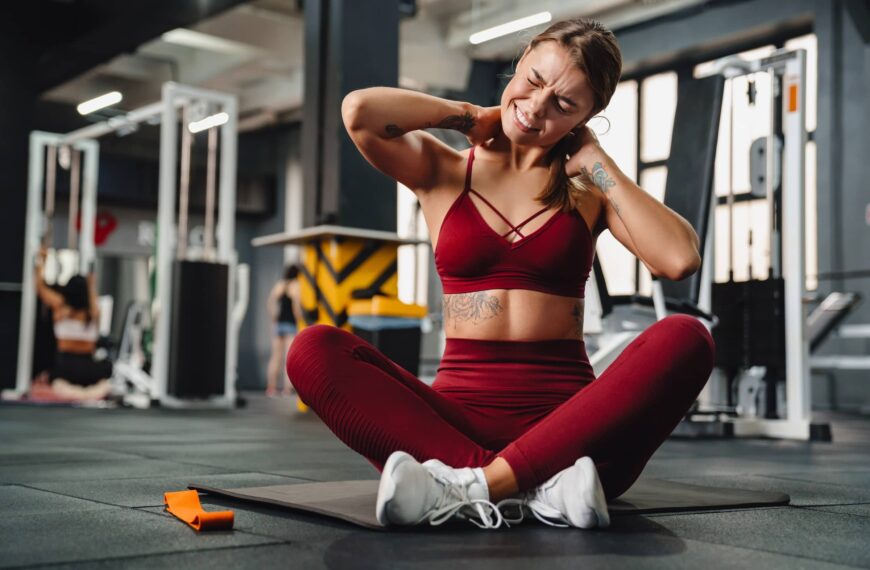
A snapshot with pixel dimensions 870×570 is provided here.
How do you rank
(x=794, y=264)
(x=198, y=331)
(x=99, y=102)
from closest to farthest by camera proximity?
(x=794, y=264), (x=198, y=331), (x=99, y=102)

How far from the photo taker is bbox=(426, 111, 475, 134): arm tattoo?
1.84 meters

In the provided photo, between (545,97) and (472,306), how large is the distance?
40cm

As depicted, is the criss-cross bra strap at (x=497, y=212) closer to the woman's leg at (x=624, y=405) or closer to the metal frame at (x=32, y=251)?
the woman's leg at (x=624, y=405)

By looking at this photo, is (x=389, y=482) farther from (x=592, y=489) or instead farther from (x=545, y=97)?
(x=545, y=97)

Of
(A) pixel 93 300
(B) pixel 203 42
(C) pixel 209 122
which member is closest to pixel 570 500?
(C) pixel 209 122

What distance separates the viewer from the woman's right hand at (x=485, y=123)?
1863 millimetres

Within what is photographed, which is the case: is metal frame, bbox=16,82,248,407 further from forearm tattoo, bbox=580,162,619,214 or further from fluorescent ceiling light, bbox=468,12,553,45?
forearm tattoo, bbox=580,162,619,214

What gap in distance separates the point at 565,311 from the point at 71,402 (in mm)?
6065

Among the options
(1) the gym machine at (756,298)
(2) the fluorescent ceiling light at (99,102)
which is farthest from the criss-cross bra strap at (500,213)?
(2) the fluorescent ceiling light at (99,102)

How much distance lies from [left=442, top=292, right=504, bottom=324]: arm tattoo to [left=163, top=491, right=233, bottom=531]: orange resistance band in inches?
21.7

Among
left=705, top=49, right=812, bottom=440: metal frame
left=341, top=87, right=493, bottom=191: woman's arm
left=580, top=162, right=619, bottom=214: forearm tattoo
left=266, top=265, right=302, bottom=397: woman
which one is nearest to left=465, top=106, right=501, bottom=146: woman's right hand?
left=341, top=87, right=493, bottom=191: woman's arm

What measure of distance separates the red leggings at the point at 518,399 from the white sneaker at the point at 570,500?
0.03m

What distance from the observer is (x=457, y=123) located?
184cm

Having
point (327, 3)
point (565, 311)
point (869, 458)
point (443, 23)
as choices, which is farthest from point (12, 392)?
point (565, 311)
